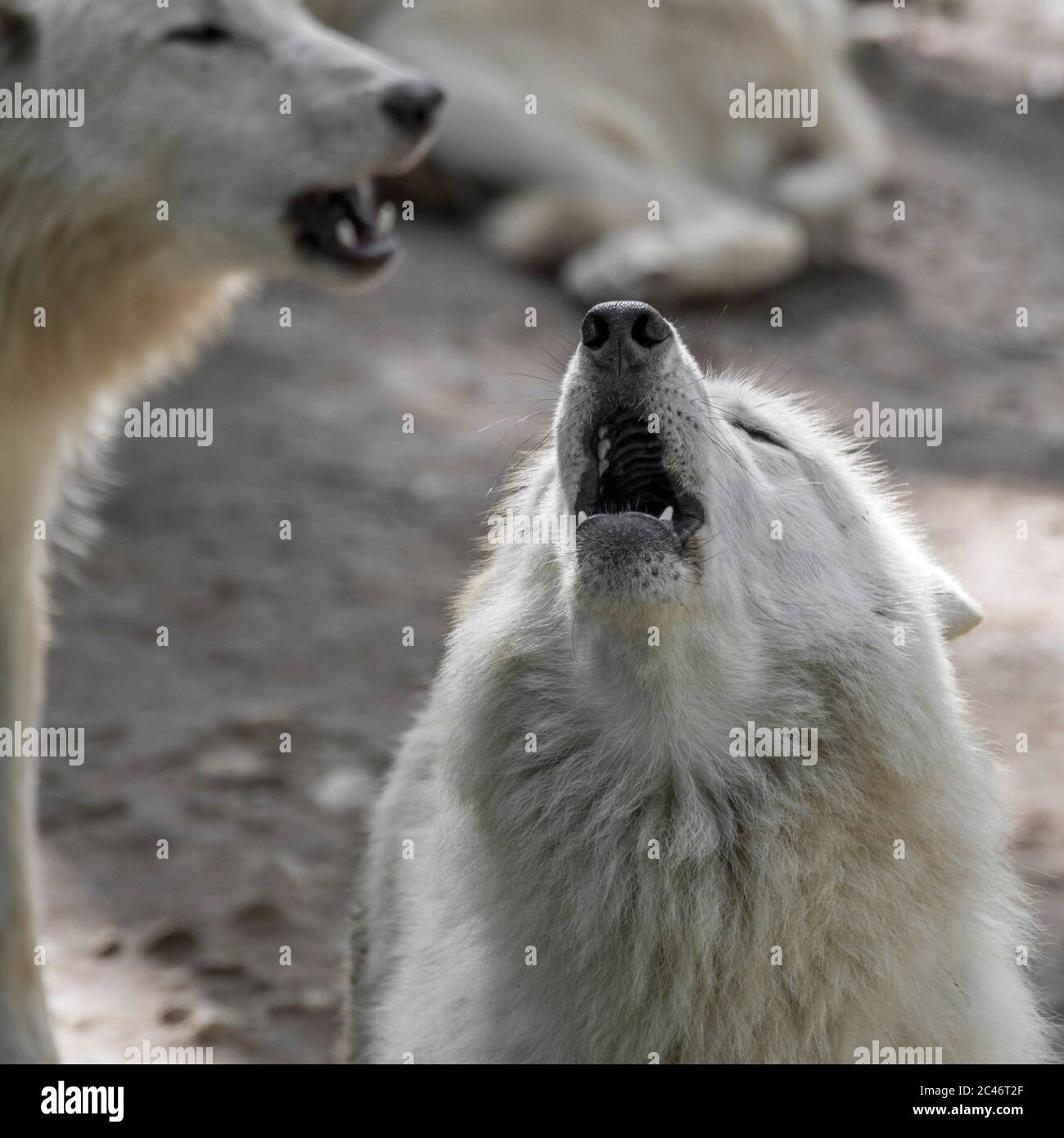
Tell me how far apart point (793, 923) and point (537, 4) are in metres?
7.62

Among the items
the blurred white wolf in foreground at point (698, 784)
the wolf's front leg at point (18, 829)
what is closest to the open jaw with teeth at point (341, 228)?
the wolf's front leg at point (18, 829)

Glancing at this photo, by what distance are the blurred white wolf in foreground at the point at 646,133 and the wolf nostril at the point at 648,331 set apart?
5.43 m

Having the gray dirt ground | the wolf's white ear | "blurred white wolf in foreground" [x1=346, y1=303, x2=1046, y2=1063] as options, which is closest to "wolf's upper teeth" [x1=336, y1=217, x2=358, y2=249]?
the gray dirt ground

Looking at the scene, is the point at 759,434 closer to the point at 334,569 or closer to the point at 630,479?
the point at 630,479

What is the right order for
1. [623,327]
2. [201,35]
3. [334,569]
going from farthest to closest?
[334,569], [201,35], [623,327]

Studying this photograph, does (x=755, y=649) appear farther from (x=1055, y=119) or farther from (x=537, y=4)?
(x=1055, y=119)

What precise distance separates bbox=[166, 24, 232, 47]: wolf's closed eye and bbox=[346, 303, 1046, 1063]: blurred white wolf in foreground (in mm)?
1699

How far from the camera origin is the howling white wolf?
337 cm

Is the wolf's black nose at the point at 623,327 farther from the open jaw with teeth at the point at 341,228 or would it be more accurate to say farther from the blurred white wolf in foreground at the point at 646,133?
the blurred white wolf in foreground at the point at 646,133

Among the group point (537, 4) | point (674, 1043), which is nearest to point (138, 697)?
point (674, 1043)

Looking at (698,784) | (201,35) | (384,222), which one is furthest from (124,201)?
(698,784)

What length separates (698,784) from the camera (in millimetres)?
2391

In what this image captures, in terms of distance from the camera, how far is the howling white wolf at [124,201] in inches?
133

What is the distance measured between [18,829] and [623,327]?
1.97 meters
